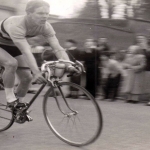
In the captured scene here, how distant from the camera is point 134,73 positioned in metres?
10.1

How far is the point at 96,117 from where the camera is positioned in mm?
4723

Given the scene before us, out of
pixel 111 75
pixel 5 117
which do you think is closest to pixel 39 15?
pixel 5 117

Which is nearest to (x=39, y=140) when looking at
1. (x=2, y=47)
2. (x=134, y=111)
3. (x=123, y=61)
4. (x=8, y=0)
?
(x=2, y=47)

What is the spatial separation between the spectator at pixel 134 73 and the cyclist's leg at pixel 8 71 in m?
5.00

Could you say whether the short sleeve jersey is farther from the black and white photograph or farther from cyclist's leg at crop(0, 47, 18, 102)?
cyclist's leg at crop(0, 47, 18, 102)

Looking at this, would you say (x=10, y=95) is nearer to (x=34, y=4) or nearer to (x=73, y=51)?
(x=34, y=4)

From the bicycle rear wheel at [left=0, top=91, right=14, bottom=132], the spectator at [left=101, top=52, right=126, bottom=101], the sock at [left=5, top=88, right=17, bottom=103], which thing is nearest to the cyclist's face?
the sock at [left=5, top=88, right=17, bottom=103]

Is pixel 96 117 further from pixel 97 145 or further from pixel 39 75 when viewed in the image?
pixel 39 75

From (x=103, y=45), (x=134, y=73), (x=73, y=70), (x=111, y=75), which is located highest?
(x=73, y=70)

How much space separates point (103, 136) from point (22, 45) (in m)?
1.65

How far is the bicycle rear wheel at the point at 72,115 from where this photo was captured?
4.74 m

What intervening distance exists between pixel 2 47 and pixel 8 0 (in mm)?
8236

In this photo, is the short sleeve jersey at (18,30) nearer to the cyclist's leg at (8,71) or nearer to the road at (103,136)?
the cyclist's leg at (8,71)

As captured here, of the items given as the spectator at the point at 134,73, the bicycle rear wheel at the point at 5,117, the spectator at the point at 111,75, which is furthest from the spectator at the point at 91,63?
the bicycle rear wheel at the point at 5,117
